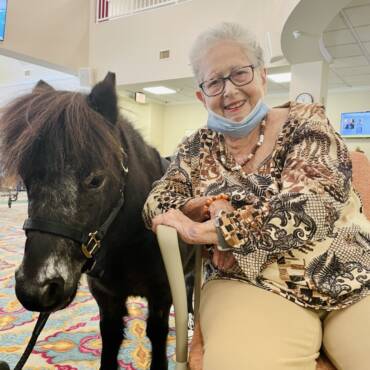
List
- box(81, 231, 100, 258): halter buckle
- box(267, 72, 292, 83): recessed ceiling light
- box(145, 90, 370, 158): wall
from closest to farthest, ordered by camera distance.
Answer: box(81, 231, 100, 258): halter buckle, box(267, 72, 292, 83): recessed ceiling light, box(145, 90, 370, 158): wall

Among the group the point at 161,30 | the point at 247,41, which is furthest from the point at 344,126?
the point at 247,41

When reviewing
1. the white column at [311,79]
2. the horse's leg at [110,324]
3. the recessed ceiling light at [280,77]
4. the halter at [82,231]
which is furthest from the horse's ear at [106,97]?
the recessed ceiling light at [280,77]

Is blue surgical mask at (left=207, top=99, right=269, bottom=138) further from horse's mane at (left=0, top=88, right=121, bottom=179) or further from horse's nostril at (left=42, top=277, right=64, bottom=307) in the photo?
horse's nostril at (left=42, top=277, right=64, bottom=307)

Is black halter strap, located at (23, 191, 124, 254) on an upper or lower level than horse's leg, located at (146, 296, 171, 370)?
upper

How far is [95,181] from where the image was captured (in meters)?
0.84

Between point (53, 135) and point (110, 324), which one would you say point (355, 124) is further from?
point (53, 135)

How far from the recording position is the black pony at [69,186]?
0.75 m

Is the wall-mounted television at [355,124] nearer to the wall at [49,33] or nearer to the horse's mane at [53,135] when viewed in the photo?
the wall at [49,33]

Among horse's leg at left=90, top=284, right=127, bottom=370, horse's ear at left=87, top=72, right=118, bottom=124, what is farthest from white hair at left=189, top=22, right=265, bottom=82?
horse's leg at left=90, top=284, right=127, bottom=370

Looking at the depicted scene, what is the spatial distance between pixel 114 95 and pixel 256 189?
1.49 ft

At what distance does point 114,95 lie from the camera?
3.04 feet

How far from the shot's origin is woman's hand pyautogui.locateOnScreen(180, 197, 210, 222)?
0.96 meters

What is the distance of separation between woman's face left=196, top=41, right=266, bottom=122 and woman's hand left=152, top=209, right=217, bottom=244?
0.34 meters

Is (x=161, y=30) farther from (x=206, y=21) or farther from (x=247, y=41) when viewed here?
(x=247, y=41)
